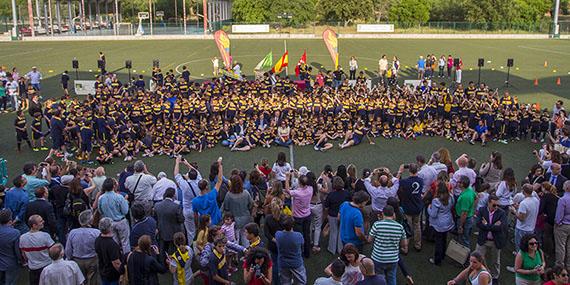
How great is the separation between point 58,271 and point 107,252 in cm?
74

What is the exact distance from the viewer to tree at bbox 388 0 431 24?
7369cm

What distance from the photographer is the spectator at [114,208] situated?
26.0ft

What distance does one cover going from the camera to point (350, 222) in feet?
24.5

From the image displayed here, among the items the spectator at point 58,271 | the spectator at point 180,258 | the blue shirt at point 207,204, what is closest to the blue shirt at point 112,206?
the blue shirt at point 207,204

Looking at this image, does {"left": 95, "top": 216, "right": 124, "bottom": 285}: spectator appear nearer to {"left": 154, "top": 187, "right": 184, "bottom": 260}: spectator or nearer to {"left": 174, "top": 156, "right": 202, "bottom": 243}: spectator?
{"left": 154, "top": 187, "right": 184, "bottom": 260}: spectator

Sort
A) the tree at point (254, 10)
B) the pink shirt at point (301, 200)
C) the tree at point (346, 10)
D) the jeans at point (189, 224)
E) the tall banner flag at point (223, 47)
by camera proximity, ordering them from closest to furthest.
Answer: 1. the pink shirt at point (301, 200)
2. the jeans at point (189, 224)
3. the tall banner flag at point (223, 47)
4. the tree at point (346, 10)
5. the tree at point (254, 10)

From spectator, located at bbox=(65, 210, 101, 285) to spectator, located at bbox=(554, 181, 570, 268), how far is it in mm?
7238

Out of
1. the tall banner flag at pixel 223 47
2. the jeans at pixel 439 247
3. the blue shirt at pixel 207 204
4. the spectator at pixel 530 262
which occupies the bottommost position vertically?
the jeans at pixel 439 247

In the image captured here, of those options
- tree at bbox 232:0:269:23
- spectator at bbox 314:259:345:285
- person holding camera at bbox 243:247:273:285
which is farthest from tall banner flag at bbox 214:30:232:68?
tree at bbox 232:0:269:23

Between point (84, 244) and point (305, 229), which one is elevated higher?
point (84, 244)

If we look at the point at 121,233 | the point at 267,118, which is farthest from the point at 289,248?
the point at 267,118

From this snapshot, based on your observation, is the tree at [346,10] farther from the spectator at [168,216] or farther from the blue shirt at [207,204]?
the spectator at [168,216]

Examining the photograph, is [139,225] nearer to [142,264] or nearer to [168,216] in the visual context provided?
[168,216]

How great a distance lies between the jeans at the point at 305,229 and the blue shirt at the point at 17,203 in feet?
15.1
